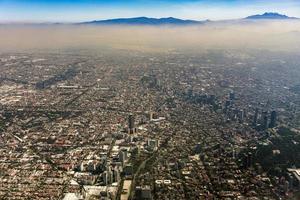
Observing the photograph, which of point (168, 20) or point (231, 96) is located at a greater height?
point (168, 20)

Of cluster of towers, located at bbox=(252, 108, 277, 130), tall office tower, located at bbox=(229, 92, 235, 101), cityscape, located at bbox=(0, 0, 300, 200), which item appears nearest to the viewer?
cityscape, located at bbox=(0, 0, 300, 200)

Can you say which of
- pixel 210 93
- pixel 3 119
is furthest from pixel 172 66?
pixel 3 119

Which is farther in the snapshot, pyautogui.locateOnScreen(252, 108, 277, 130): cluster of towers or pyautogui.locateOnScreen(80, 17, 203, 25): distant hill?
pyautogui.locateOnScreen(80, 17, 203, 25): distant hill

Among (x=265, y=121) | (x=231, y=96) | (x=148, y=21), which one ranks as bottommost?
(x=231, y=96)

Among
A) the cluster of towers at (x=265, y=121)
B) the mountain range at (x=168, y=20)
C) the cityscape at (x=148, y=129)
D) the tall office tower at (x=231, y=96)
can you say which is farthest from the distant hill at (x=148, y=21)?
the cluster of towers at (x=265, y=121)

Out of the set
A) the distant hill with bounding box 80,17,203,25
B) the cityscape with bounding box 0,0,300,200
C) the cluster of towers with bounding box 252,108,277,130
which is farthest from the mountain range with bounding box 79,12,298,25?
the cluster of towers with bounding box 252,108,277,130

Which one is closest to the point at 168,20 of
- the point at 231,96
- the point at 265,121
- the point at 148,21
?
the point at 148,21

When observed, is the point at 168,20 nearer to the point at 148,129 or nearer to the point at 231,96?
the point at 231,96

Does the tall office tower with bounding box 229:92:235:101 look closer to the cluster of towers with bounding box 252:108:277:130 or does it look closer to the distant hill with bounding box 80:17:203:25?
the cluster of towers with bounding box 252:108:277:130
